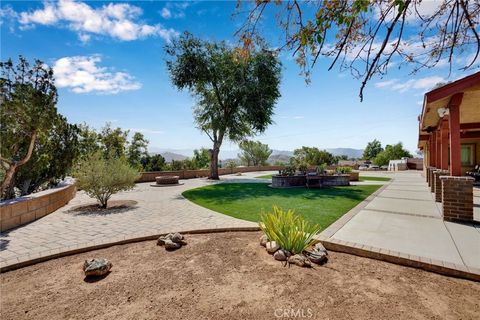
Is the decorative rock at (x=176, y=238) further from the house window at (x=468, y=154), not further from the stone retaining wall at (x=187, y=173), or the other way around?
the house window at (x=468, y=154)

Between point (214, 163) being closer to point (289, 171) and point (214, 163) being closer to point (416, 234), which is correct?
point (289, 171)

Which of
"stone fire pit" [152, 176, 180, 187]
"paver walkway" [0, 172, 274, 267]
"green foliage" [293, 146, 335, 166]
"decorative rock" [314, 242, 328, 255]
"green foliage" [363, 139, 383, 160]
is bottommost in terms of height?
"paver walkway" [0, 172, 274, 267]

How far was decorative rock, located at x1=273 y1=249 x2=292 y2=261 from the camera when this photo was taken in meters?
3.60

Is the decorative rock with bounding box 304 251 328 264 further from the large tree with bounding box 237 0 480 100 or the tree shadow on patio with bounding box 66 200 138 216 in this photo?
the tree shadow on patio with bounding box 66 200 138 216

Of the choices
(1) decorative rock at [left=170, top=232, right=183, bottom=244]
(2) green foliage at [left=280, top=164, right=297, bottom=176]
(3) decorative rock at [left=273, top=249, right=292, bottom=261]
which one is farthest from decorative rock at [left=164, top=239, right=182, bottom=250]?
(2) green foliage at [left=280, top=164, right=297, bottom=176]

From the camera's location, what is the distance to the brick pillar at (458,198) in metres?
5.54

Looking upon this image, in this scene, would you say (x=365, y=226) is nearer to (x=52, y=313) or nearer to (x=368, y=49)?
(x=368, y=49)

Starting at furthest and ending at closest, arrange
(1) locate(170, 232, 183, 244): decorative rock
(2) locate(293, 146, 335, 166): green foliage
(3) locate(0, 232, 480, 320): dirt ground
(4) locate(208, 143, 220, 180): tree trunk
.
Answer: (2) locate(293, 146, 335, 166): green foliage, (4) locate(208, 143, 220, 180): tree trunk, (1) locate(170, 232, 183, 244): decorative rock, (3) locate(0, 232, 480, 320): dirt ground

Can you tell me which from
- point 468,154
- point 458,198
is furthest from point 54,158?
point 468,154

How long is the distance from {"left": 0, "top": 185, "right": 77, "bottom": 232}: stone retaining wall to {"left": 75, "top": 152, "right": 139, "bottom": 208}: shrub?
956 millimetres

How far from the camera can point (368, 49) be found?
2.73 metres

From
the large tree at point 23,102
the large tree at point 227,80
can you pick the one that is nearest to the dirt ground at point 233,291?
the large tree at point 23,102

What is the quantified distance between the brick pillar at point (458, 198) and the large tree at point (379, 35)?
13.4 feet

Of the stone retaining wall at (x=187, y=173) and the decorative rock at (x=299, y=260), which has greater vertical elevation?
the stone retaining wall at (x=187, y=173)
